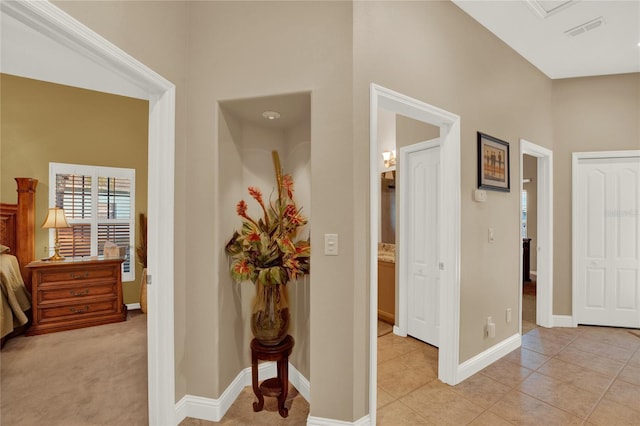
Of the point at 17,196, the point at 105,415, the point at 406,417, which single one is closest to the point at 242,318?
the point at 105,415

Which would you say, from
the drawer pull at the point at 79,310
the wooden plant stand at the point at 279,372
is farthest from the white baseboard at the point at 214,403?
the drawer pull at the point at 79,310

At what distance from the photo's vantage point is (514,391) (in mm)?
2277

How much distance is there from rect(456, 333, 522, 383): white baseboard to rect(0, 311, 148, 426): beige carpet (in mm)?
2349

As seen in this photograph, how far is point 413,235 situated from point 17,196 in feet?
15.4

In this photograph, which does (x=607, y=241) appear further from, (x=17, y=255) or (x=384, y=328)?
(x=17, y=255)

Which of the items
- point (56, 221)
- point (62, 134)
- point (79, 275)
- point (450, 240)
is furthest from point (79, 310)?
point (450, 240)

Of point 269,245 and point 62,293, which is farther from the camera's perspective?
point 62,293

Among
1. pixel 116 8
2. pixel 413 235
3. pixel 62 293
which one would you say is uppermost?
pixel 116 8

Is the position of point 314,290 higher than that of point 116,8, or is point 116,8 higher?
point 116,8

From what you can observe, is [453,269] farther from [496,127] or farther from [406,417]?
[496,127]

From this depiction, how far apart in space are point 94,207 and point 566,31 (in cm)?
580

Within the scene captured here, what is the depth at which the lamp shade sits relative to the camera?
3.62m

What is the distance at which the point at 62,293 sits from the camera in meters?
3.53

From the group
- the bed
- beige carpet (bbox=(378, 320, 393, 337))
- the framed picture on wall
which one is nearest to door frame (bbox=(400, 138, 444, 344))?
beige carpet (bbox=(378, 320, 393, 337))
